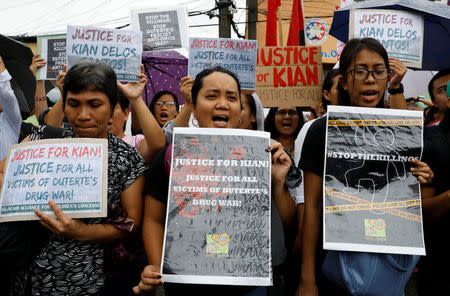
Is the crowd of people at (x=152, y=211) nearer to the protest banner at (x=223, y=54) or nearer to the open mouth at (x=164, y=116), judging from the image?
the protest banner at (x=223, y=54)

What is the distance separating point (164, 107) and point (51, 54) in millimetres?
1356

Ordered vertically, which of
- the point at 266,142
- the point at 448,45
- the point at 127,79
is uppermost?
the point at 448,45

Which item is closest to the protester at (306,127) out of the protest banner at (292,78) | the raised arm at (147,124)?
the protest banner at (292,78)

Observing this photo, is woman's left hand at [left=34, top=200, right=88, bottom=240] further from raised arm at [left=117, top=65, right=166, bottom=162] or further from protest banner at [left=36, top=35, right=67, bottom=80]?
protest banner at [left=36, top=35, right=67, bottom=80]

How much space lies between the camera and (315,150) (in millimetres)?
2066

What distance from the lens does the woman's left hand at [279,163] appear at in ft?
6.28

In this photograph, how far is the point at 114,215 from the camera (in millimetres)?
1925

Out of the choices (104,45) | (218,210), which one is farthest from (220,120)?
(104,45)

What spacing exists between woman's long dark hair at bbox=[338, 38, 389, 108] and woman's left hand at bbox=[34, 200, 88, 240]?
1.53 metres

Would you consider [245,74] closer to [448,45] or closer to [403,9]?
[403,9]

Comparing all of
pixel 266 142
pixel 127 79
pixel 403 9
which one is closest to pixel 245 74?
pixel 127 79

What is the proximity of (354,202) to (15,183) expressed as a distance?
1.56 m


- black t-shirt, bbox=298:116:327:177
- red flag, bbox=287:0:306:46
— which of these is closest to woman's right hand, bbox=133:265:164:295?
black t-shirt, bbox=298:116:327:177

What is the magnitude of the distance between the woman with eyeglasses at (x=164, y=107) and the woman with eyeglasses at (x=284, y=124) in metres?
1.09
